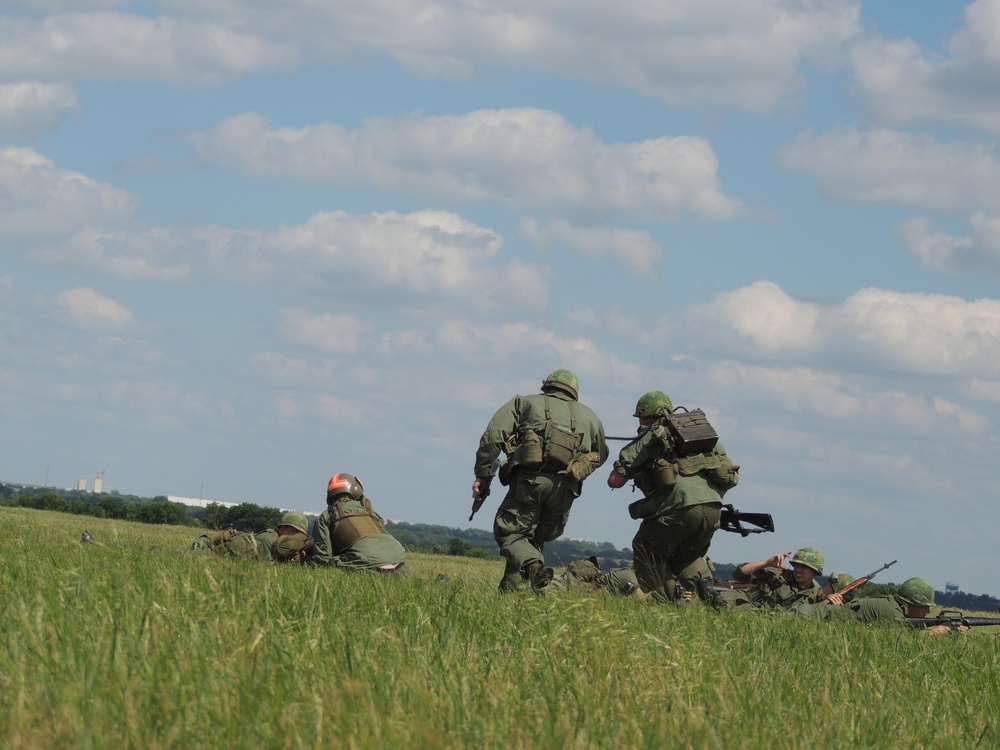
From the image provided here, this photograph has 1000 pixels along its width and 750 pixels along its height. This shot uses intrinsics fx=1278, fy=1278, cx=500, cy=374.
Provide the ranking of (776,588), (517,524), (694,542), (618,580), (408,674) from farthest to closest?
(618,580), (776,588), (694,542), (517,524), (408,674)

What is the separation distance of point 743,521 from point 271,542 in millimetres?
5520

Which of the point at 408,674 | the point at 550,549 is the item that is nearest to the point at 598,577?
the point at 550,549

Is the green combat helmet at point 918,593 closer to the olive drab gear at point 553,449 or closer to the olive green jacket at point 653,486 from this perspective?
the olive green jacket at point 653,486

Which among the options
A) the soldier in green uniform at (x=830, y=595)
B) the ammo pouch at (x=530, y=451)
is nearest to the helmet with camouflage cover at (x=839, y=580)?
the soldier in green uniform at (x=830, y=595)

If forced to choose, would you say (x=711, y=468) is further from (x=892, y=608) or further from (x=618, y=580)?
(x=618, y=580)

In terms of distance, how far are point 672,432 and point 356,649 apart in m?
6.98

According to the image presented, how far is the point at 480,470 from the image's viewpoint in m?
12.1

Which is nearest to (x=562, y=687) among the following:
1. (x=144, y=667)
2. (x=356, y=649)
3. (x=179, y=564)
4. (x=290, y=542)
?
(x=356, y=649)

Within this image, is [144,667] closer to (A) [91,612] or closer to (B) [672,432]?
(A) [91,612]

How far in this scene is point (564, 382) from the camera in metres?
12.3

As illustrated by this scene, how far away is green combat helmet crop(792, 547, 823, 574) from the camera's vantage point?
13.2 m

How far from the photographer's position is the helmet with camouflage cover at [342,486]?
1252 centimetres

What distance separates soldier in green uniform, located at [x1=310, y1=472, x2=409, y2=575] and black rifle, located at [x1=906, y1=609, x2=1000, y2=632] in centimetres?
478

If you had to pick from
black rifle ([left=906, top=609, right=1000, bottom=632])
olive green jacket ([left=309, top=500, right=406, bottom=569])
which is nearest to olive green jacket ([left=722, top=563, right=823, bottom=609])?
black rifle ([left=906, top=609, right=1000, bottom=632])
